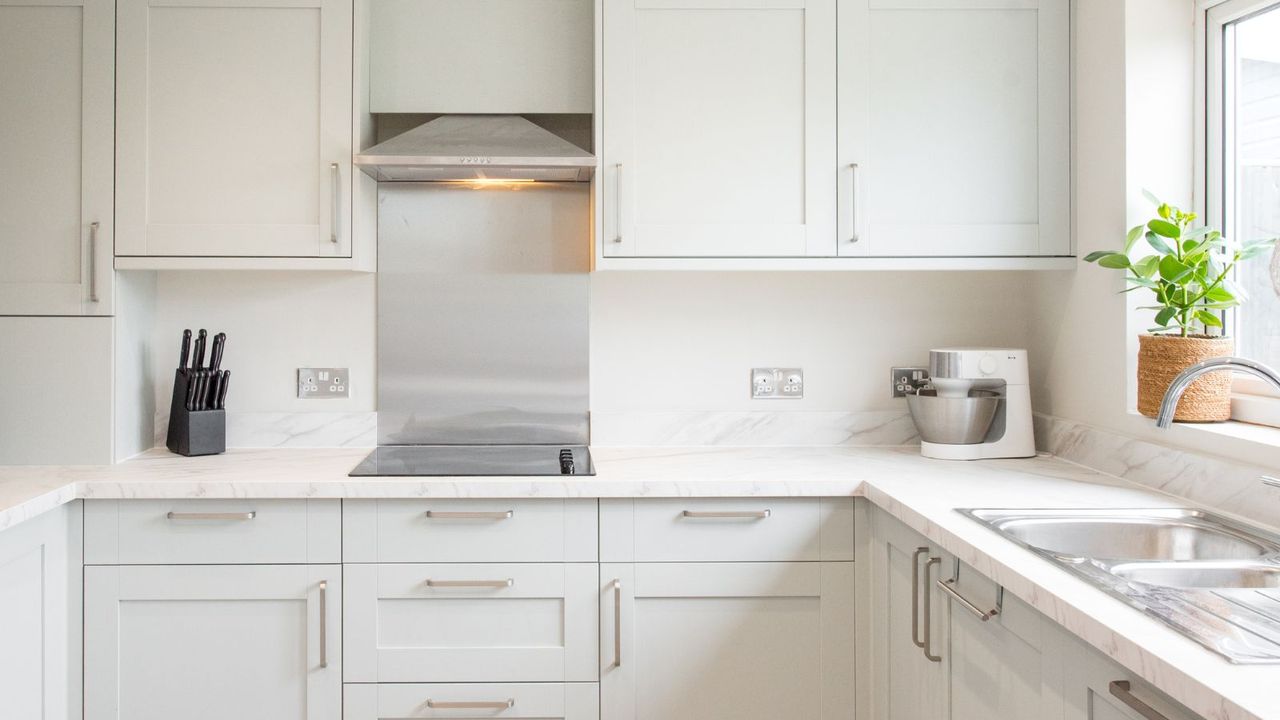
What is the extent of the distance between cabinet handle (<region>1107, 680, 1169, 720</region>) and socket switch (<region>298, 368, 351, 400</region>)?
7.07 feet

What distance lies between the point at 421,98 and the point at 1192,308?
78.7 inches

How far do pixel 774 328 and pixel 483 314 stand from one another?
88 cm

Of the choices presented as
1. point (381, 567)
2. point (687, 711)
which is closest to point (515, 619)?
point (381, 567)

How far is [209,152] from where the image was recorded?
90.6 inches

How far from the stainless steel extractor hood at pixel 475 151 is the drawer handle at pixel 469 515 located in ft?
2.88

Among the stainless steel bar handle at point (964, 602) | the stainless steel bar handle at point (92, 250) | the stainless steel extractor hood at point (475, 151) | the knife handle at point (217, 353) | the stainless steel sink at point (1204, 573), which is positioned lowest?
the stainless steel bar handle at point (964, 602)

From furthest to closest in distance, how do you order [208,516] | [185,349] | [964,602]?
[185,349] < [208,516] < [964,602]

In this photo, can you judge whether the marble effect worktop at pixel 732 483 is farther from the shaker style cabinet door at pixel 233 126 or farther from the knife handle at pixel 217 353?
the shaker style cabinet door at pixel 233 126

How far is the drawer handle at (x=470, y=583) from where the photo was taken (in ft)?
6.88

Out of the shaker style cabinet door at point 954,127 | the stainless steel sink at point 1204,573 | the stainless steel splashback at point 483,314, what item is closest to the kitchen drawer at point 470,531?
the stainless steel splashback at point 483,314

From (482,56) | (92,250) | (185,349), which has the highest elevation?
(482,56)

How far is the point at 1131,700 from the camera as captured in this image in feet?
3.57

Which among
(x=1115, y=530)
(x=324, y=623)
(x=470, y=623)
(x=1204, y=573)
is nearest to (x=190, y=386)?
(x=324, y=623)

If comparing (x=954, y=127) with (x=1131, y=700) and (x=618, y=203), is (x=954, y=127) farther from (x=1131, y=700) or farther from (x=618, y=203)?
(x=1131, y=700)
